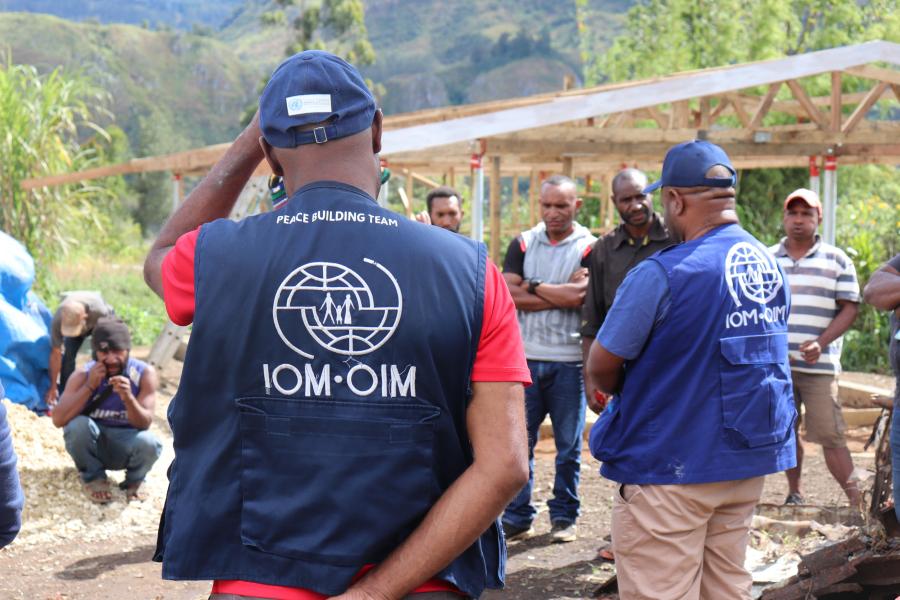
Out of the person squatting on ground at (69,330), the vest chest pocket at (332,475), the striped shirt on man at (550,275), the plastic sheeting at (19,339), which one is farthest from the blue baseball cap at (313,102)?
the plastic sheeting at (19,339)

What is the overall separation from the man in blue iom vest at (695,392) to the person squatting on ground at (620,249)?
1.91m

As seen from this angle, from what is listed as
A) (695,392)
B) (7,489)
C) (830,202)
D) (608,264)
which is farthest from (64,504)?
(830,202)

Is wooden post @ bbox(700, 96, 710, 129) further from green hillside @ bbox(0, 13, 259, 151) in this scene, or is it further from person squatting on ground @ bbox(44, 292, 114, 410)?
green hillside @ bbox(0, 13, 259, 151)

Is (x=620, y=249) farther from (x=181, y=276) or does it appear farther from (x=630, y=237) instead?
(x=181, y=276)

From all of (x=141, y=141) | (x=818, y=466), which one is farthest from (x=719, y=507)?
(x=141, y=141)

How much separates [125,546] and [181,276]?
4.85 meters

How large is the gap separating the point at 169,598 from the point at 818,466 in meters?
5.12

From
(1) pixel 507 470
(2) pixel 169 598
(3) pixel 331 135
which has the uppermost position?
(3) pixel 331 135

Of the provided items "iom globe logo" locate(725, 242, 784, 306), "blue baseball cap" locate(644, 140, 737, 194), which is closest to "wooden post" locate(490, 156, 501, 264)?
"blue baseball cap" locate(644, 140, 737, 194)

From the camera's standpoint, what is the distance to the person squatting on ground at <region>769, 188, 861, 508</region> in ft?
20.6

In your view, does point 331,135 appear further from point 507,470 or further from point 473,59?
point 473,59

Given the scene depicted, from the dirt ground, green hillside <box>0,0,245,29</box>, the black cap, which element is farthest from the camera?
green hillside <box>0,0,245,29</box>

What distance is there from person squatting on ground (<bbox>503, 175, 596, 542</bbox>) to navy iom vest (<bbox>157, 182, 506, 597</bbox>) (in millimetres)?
4185

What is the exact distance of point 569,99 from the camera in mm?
11086
